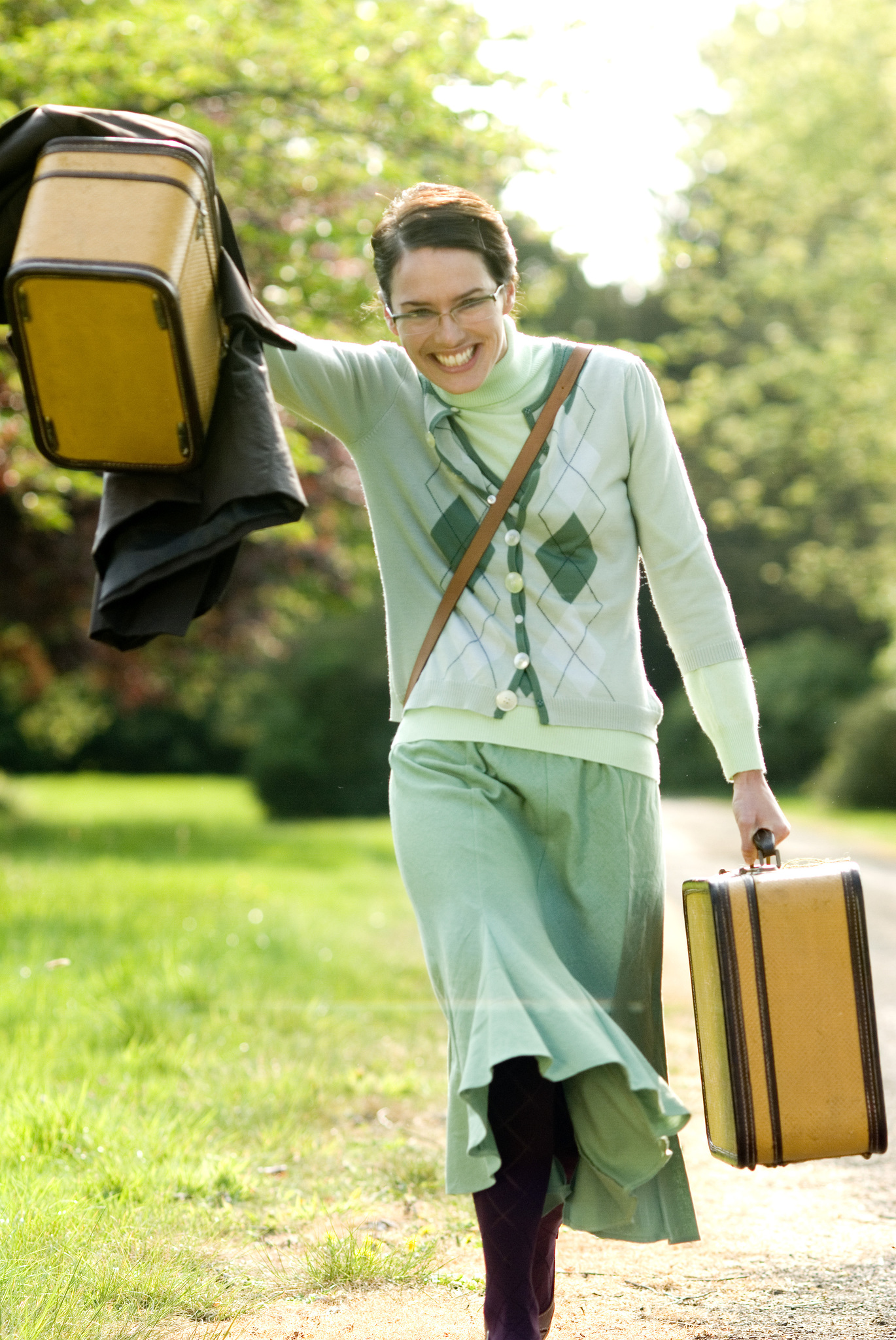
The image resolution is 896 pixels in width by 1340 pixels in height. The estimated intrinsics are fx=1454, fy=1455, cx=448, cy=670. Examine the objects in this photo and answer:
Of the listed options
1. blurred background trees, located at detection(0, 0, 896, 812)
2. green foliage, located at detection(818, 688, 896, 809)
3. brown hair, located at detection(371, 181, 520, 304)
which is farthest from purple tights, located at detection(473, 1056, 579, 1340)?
green foliage, located at detection(818, 688, 896, 809)

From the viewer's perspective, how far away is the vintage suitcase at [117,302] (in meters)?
2.46

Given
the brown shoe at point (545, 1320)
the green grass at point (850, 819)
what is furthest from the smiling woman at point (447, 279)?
the green grass at point (850, 819)

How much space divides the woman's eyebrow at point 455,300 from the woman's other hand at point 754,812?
3.43 ft

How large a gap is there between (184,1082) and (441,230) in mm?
3291

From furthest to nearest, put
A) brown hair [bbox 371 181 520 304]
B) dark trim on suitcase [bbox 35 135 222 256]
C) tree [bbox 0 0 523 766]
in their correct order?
tree [bbox 0 0 523 766] → brown hair [bbox 371 181 520 304] → dark trim on suitcase [bbox 35 135 222 256]

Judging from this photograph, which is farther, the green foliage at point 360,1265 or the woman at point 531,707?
the green foliage at point 360,1265

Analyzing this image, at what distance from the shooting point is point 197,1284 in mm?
3072

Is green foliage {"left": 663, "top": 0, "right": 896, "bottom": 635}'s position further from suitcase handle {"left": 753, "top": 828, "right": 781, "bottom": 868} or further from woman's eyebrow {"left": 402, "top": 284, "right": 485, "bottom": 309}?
suitcase handle {"left": 753, "top": 828, "right": 781, "bottom": 868}

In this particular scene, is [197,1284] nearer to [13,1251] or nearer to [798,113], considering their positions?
[13,1251]

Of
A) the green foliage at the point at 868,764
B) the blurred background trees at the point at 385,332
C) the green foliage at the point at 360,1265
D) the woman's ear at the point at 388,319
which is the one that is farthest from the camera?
the green foliage at the point at 868,764

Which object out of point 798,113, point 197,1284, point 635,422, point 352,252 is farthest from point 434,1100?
point 798,113

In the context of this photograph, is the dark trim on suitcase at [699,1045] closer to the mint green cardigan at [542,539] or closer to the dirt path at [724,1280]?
the mint green cardigan at [542,539]

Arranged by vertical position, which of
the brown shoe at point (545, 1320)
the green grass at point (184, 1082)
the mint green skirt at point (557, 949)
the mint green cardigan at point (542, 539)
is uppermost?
the mint green cardigan at point (542, 539)

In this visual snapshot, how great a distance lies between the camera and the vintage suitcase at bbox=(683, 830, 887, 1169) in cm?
261
